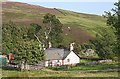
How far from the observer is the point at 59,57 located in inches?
2717

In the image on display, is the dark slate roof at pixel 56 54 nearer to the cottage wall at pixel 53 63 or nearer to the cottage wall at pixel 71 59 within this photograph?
the cottage wall at pixel 53 63

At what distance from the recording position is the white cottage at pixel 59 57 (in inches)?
2662

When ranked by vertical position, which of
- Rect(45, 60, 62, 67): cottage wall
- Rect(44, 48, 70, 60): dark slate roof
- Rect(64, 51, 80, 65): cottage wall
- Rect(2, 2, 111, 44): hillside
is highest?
Rect(2, 2, 111, 44): hillside

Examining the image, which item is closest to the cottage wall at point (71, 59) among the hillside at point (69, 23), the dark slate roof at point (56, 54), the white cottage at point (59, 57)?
the white cottage at point (59, 57)

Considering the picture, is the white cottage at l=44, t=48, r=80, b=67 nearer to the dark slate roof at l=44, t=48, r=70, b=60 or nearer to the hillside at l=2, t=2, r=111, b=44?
the dark slate roof at l=44, t=48, r=70, b=60

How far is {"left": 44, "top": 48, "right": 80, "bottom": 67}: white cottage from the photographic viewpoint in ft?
222

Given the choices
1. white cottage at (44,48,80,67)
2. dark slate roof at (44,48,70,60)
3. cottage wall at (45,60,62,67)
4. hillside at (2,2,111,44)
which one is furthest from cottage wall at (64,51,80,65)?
hillside at (2,2,111,44)

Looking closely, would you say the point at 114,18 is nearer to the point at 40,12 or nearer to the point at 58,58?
the point at 58,58

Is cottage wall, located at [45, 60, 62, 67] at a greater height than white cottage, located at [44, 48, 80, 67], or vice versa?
white cottage, located at [44, 48, 80, 67]

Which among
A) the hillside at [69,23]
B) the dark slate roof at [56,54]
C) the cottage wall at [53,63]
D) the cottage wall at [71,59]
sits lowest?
the cottage wall at [53,63]

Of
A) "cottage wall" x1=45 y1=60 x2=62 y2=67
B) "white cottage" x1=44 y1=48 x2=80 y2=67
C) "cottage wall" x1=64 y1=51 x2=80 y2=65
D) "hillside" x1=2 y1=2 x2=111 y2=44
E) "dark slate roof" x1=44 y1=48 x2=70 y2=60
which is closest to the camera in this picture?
"cottage wall" x1=45 y1=60 x2=62 y2=67

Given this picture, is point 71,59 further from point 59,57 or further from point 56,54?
point 56,54

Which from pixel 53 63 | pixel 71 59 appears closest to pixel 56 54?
pixel 53 63

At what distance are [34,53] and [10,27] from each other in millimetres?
43739
